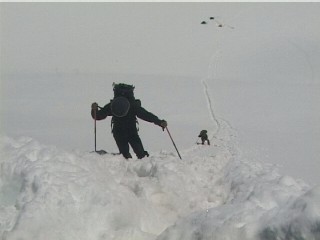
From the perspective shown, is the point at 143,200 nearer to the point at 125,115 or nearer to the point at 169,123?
the point at 125,115

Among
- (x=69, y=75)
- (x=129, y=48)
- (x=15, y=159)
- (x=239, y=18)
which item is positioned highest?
(x=239, y=18)

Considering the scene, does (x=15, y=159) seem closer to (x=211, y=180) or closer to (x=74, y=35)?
(x=211, y=180)

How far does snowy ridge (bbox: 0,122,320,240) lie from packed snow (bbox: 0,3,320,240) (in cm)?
1

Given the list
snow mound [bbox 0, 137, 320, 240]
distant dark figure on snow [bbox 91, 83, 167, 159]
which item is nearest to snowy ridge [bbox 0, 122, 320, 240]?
snow mound [bbox 0, 137, 320, 240]

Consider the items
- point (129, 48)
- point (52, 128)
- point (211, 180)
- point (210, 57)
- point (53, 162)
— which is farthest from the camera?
point (129, 48)

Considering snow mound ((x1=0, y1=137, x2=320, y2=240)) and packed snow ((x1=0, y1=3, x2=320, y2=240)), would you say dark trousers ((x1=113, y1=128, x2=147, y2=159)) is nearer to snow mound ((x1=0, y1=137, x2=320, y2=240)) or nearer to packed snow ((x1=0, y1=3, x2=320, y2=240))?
packed snow ((x1=0, y1=3, x2=320, y2=240))

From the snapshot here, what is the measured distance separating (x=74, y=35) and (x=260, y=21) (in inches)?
489

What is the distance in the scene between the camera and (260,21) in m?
34.0

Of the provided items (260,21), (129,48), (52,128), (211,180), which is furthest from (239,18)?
(211,180)

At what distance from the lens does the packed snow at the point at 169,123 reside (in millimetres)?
4312

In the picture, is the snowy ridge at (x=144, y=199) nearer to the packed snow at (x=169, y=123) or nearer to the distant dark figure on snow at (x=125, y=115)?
the packed snow at (x=169, y=123)

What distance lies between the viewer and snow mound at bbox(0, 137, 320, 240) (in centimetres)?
365

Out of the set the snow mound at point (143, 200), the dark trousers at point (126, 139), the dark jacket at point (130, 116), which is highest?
the dark jacket at point (130, 116)

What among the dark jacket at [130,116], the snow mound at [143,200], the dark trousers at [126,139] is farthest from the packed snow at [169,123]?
the dark jacket at [130,116]
